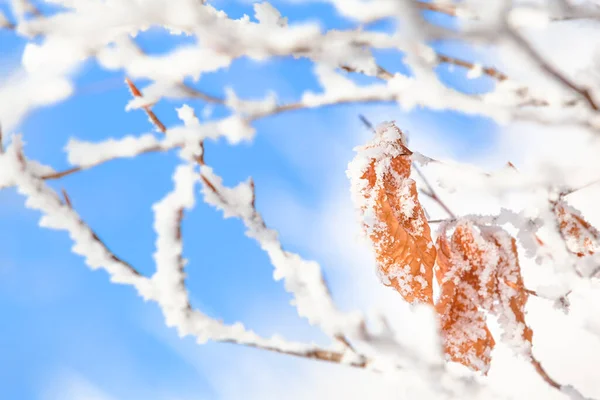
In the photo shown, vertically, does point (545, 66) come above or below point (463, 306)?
above

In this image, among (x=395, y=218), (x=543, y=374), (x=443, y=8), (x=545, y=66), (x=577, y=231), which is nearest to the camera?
(x=545, y=66)

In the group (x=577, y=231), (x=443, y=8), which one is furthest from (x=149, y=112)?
(x=577, y=231)

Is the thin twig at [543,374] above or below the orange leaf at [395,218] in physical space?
below

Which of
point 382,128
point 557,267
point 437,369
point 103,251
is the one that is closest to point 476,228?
point 557,267

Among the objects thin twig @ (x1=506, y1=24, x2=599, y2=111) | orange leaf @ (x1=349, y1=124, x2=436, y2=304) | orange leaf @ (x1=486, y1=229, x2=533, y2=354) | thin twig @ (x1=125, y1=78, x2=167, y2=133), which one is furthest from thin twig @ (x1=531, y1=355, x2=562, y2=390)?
thin twig @ (x1=125, y1=78, x2=167, y2=133)

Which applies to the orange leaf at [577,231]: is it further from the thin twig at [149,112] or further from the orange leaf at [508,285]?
the thin twig at [149,112]

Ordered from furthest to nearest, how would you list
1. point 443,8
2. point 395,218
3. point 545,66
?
point 395,218 < point 443,8 < point 545,66

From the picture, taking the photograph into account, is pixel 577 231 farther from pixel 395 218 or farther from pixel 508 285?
pixel 395 218

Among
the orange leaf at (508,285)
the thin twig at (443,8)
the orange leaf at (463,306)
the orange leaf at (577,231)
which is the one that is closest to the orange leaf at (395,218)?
the orange leaf at (463,306)

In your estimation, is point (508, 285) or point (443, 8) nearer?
point (443, 8)
